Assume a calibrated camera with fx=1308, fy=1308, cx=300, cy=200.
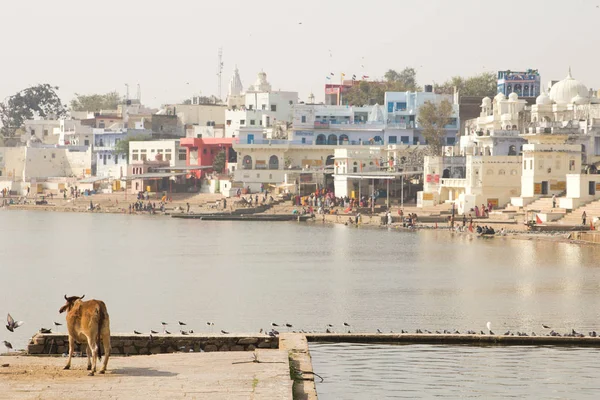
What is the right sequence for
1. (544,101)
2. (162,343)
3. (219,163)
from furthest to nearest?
(219,163), (544,101), (162,343)

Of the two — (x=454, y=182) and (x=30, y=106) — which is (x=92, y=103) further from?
(x=454, y=182)

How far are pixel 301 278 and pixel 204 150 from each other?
40.7m

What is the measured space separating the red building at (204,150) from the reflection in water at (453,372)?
55.2 metres

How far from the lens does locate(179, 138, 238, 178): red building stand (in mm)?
73500

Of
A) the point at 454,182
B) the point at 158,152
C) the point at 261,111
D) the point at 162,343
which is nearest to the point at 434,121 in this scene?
the point at 261,111

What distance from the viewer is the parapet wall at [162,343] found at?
692 inches

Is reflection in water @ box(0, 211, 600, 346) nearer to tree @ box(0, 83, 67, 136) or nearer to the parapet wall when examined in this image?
the parapet wall

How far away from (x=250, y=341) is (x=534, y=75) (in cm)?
5910

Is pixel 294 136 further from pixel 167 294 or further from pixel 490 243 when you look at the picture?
pixel 167 294

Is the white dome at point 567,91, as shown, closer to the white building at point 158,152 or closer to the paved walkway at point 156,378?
the white building at point 158,152

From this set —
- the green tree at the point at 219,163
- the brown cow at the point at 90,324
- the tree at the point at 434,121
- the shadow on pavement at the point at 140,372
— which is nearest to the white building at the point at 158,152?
the green tree at the point at 219,163

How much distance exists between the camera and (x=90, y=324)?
1416cm

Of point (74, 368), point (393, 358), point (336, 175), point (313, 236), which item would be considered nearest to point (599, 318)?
point (393, 358)

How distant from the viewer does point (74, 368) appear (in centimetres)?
1504
